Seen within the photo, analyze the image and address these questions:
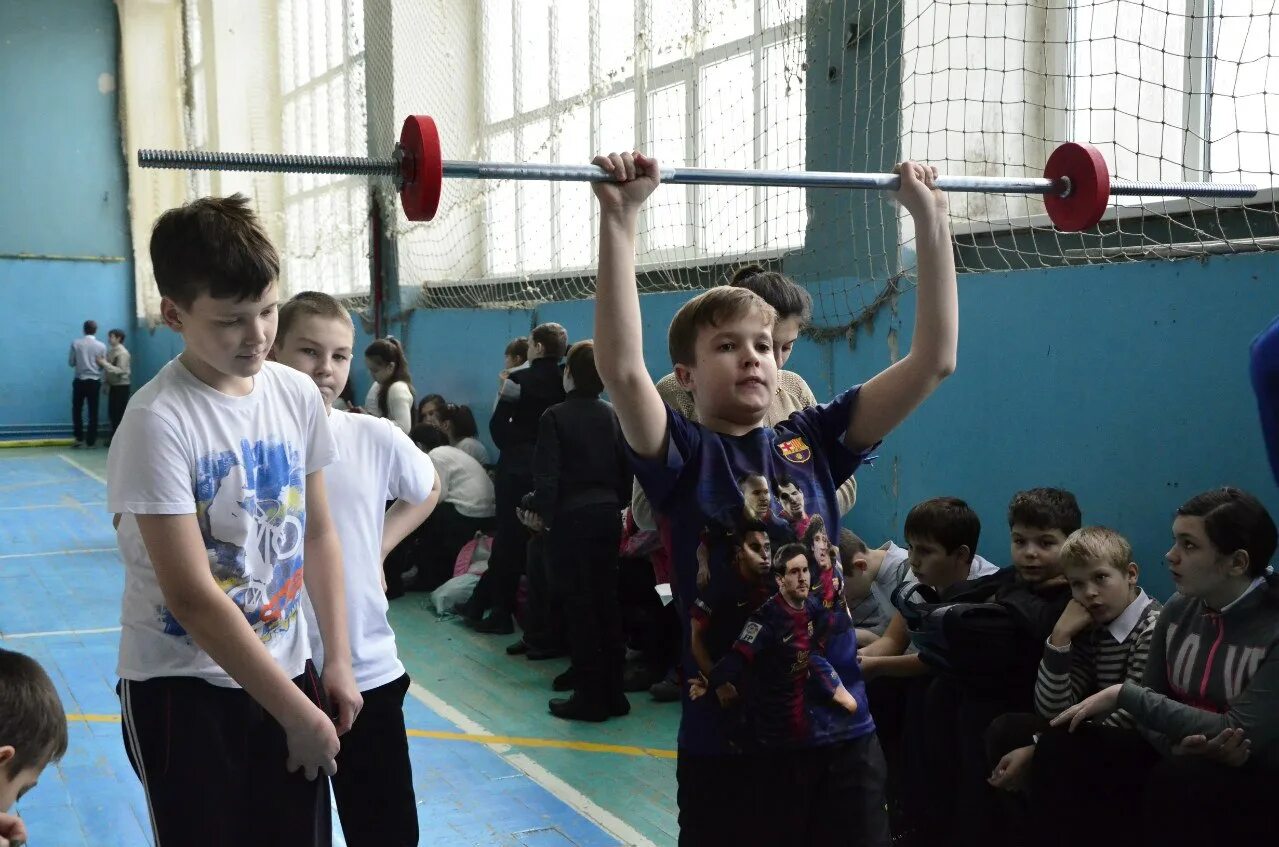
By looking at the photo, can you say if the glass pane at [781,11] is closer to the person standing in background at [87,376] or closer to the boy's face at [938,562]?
the boy's face at [938,562]

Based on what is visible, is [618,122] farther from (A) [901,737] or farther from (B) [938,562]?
(A) [901,737]

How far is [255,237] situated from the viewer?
5.27 feet

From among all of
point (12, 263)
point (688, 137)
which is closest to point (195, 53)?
point (12, 263)

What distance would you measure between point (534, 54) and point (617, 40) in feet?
3.78

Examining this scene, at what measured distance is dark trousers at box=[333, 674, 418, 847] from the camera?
2.13 meters

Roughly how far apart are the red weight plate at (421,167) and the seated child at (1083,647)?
5.61 feet

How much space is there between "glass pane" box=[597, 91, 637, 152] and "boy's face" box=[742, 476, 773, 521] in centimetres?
493

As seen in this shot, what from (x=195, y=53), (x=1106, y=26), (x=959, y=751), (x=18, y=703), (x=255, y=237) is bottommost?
(x=959, y=751)

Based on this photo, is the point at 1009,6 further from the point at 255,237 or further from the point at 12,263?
the point at 12,263

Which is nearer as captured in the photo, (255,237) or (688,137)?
(255,237)

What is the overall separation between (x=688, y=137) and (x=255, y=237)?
452 centimetres

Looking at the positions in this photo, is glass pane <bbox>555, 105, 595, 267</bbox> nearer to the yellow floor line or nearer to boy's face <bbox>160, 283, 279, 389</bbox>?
the yellow floor line

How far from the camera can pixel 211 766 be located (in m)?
1.58

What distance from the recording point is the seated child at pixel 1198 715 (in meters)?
2.22
